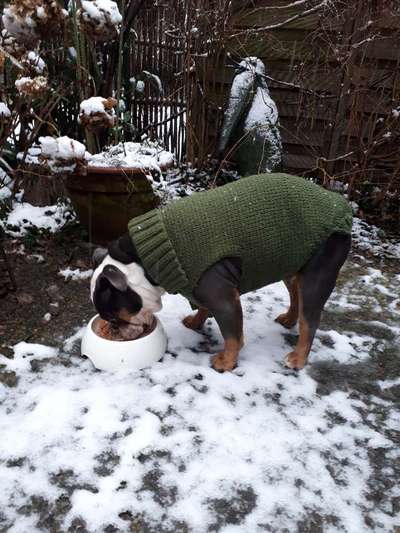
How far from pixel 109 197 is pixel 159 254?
1610 millimetres

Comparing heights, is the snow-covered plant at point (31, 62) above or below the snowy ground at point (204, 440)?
above

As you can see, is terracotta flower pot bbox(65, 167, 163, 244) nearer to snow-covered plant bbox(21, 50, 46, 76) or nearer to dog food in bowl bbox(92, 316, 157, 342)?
snow-covered plant bbox(21, 50, 46, 76)

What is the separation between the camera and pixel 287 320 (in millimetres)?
3031

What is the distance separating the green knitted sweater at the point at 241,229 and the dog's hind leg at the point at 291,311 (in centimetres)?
56

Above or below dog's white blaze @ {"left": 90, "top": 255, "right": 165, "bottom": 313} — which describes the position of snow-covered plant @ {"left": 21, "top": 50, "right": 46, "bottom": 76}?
above

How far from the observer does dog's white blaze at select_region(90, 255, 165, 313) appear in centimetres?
230

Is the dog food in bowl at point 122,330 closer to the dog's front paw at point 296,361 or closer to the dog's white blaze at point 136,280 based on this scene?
the dog's white blaze at point 136,280

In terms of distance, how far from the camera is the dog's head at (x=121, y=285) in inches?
89.1

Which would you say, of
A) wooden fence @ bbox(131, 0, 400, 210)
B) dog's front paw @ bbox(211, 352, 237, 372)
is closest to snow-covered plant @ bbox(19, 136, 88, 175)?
dog's front paw @ bbox(211, 352, 237, 372)

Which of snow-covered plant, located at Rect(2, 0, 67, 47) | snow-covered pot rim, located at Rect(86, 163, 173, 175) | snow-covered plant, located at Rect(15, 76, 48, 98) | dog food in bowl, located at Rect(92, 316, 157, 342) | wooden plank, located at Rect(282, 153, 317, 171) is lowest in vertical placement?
dog food in bowl, located at Rect(92, 316, 157, 342)

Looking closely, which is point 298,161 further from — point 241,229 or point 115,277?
point 115,277

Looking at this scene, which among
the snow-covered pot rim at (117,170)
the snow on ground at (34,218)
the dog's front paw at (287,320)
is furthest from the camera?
the snow on ground at (34,218)

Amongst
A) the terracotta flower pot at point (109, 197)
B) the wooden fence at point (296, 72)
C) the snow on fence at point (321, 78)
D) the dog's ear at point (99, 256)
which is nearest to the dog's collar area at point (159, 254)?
the dog's ear at point (99, 256)

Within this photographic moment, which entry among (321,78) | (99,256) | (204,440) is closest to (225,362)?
(204,440)
